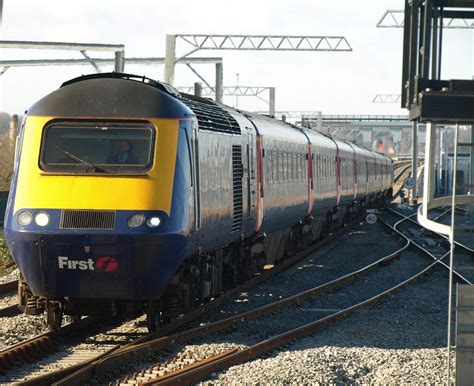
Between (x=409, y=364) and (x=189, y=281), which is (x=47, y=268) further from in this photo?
(x=409, y=364)

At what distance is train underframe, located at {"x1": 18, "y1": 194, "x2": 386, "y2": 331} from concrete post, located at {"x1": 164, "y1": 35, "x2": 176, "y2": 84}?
35.3 ft

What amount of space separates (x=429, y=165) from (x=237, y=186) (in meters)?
6.89

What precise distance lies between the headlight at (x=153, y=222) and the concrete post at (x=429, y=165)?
3525 mm

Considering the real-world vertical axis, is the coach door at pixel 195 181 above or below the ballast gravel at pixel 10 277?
above

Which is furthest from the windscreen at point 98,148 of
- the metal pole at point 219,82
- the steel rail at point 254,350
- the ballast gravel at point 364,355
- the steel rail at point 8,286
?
the metal pole at point 219,82

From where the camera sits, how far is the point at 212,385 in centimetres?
964

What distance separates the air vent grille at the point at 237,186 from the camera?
616 inches

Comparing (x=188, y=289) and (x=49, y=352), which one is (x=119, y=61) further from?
(x=49, y=352)

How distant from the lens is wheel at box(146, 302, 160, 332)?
40.3 ft

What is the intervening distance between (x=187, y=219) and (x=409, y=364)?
3055 mm

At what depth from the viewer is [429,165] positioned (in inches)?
362

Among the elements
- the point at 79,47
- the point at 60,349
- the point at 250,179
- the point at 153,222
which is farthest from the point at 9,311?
the point at 79,47

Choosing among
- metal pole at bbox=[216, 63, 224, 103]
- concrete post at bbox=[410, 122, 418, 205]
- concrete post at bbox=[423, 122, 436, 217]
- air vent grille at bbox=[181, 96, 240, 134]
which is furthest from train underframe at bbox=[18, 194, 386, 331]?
concrete post at bbox=[410, 122, 418, 205]

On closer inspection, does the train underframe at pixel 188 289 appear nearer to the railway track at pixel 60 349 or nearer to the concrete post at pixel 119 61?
the railway track at pixel 60 349
